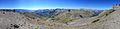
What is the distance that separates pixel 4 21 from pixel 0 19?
0.72 m

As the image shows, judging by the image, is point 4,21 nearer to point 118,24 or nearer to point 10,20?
point 10,20

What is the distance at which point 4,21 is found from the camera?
22.3m

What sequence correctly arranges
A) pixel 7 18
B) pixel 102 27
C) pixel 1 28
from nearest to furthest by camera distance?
1. pixel 1 28
2. pixel 7 18
3. pixel 102 27

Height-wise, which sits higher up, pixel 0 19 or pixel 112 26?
pixel 0 19

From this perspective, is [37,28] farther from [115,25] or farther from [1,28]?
[115,25]

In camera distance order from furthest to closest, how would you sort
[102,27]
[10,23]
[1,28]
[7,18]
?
1. [102,27]
2. [7,18]
3. [10,23]
4. [1,28]

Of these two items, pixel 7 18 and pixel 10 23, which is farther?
pixel 7 18

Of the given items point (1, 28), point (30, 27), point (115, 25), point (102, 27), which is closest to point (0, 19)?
point (1, 28)

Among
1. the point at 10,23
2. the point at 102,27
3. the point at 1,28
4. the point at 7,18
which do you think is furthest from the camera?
the point at 102,27

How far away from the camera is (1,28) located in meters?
20.7

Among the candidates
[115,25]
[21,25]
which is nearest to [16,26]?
[21,25]

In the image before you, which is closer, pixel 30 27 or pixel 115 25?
pixel 30 27

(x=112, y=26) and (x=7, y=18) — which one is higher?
(x=7, y=18)

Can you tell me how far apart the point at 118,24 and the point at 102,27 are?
3114mm
